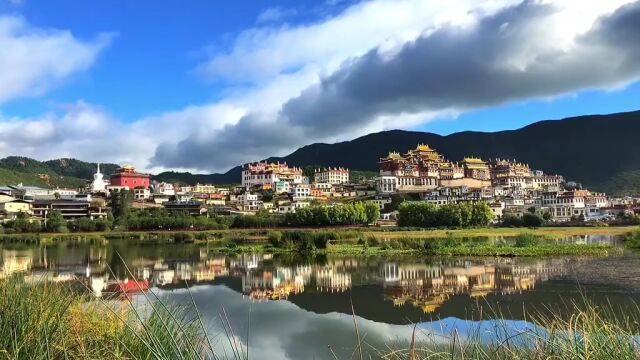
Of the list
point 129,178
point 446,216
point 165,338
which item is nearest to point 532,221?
point 446,216

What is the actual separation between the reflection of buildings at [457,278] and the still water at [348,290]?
38mm

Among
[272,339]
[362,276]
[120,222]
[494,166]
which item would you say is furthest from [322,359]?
[494,166]

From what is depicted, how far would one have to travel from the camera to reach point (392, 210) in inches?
3821

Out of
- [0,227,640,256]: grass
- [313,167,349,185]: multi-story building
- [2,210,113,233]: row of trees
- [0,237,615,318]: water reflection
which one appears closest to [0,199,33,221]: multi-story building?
[2,210,113,233]: row of trees

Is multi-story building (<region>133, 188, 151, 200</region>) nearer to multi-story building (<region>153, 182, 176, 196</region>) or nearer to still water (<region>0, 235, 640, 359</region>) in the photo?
multi-story building (<region>153, 182, 176, 196</region>)

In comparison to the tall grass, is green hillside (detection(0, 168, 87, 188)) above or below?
above

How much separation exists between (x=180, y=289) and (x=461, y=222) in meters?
Result: 50.1

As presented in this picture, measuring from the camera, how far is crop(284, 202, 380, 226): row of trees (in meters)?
69.4

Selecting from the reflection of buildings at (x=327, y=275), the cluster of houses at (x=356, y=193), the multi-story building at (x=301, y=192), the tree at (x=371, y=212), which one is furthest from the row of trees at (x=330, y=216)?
the multi-story building at (x=301, y=192)

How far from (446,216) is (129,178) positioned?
79.3m

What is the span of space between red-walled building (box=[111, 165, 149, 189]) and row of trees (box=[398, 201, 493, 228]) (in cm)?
7220

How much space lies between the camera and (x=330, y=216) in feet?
228

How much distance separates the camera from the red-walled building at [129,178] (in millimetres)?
122125

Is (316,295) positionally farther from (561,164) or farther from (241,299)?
(561,164)
